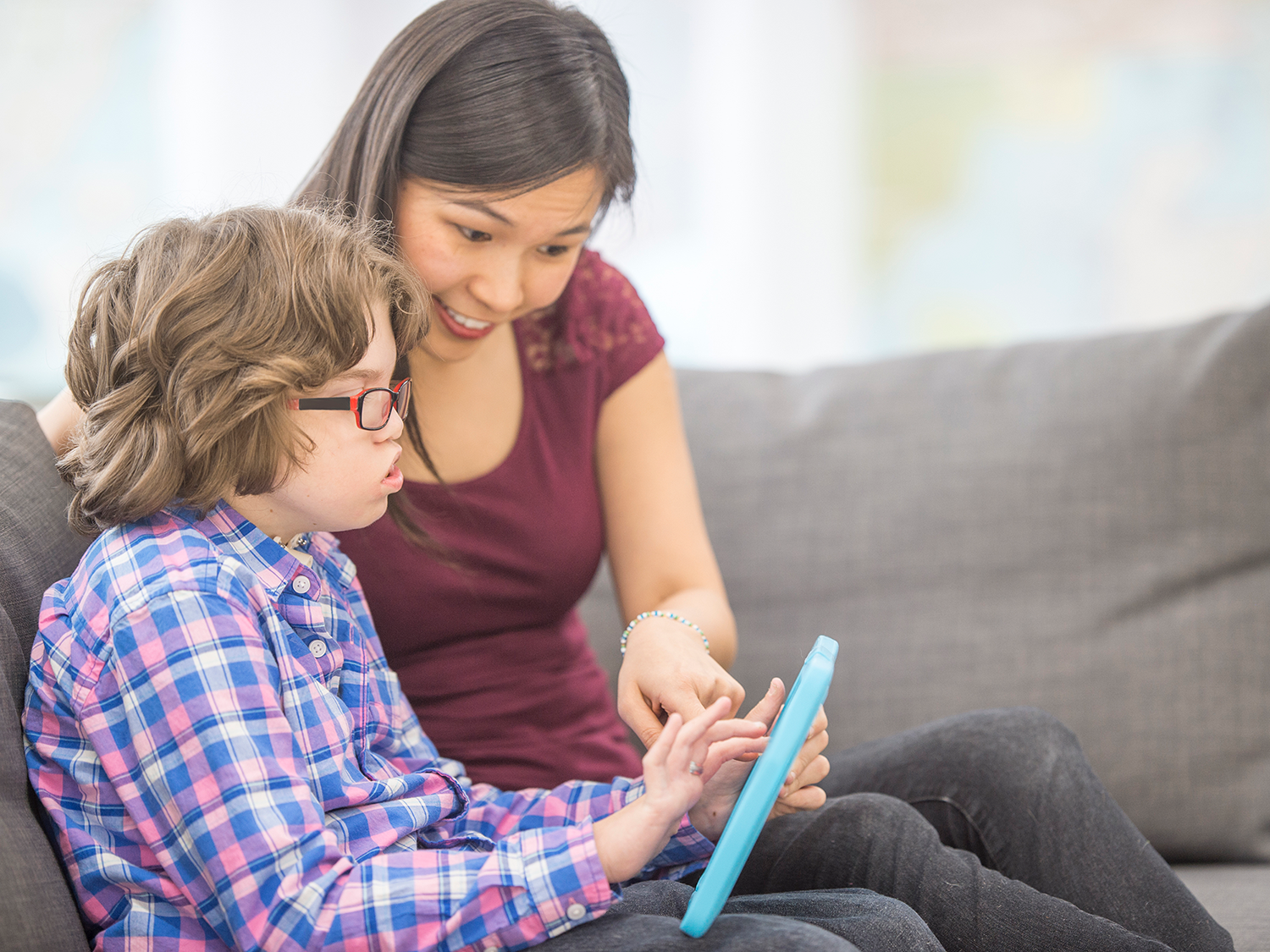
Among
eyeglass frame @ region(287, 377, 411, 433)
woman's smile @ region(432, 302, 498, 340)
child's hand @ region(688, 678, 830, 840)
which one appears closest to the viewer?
eyeglass frame @ region(287, 377, 411, 433)

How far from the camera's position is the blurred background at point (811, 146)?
233cm

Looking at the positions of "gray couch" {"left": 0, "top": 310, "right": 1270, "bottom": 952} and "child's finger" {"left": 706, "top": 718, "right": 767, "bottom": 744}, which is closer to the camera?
"child's finger" {"left": 706, "top": 718, "right": 767, "bottom": 744}

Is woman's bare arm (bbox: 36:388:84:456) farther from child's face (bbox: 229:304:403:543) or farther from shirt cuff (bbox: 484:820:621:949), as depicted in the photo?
shirt cuff (bbox: 484:820:621:949)

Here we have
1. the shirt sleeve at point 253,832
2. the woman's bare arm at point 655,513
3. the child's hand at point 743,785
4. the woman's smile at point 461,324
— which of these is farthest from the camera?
the woman's bare arm at point 655,513

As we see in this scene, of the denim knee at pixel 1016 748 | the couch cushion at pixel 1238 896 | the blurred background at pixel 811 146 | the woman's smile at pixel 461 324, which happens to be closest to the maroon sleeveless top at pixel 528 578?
the woman's smile at pixel 461 324

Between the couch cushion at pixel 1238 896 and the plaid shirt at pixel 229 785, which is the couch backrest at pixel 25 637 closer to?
the plaid shirt at pixel 229 785

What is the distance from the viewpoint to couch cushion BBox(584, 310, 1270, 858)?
1.28m

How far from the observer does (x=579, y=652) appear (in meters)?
1.27

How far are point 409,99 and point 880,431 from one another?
76 centimetres

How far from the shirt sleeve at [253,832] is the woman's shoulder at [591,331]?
610 mm

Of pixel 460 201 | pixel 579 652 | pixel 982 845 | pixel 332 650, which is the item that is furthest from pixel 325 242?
pixel 982 845

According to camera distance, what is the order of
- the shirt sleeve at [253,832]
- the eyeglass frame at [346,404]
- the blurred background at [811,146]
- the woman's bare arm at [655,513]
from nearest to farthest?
the shirt sleeve at [253,832] → the eyeglass frame at [346,404] → the woman's bare arm at [655,513] → the blurred background at [811,146]

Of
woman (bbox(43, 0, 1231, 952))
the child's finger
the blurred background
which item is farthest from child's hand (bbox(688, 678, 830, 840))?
the blurred background

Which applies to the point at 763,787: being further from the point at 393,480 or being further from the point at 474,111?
the point at 474,111
